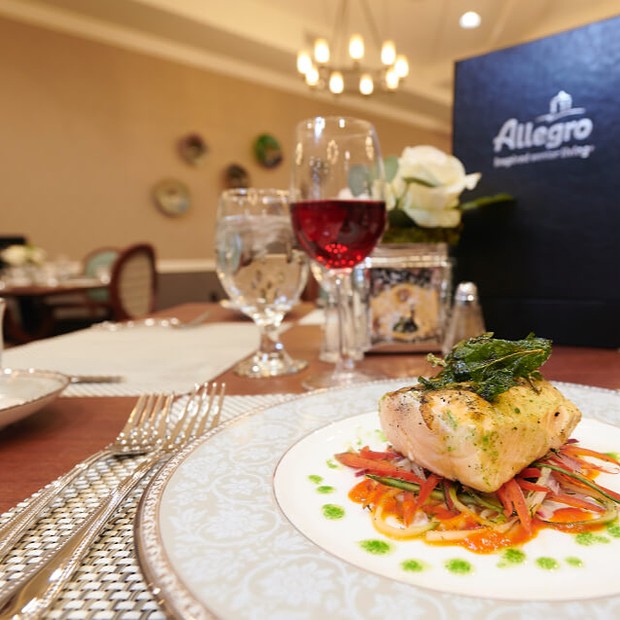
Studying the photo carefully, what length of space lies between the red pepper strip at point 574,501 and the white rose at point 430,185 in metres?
0.71

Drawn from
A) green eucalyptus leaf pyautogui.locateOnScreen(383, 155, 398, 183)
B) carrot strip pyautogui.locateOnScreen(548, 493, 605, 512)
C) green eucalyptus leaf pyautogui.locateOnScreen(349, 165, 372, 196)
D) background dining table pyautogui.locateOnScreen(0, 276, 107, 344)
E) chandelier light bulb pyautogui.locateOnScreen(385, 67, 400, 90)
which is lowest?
background dining table pyautogui.locateOnScreen(0, 276, 107, 344)

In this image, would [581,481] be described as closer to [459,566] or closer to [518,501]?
[518,501]

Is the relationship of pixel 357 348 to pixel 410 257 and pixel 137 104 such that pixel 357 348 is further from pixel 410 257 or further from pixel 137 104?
pixel 137 104

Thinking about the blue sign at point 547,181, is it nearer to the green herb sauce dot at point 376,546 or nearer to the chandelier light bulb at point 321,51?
the green herb sauce dot at point 376,546

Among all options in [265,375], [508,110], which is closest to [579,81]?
[508,110]

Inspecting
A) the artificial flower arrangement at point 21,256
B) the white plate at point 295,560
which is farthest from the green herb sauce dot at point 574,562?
the artificial flower arrangement at point 21,256

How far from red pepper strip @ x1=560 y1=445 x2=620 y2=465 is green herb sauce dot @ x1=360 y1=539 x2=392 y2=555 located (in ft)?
0.86

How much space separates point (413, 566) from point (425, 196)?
832 millimetres

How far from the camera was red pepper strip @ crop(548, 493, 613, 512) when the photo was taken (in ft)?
1.45

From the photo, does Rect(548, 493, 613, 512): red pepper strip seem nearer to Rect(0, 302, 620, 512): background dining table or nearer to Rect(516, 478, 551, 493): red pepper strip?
Rect(516, 478, 551, 493): red pepper strip

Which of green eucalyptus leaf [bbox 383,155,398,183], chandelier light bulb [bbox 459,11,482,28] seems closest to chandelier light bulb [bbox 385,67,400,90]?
chandelier light bulb [bbox 459,11,482,28]

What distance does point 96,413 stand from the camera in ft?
2.75

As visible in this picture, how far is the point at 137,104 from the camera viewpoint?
252 inches

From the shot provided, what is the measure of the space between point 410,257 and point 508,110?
433mm
